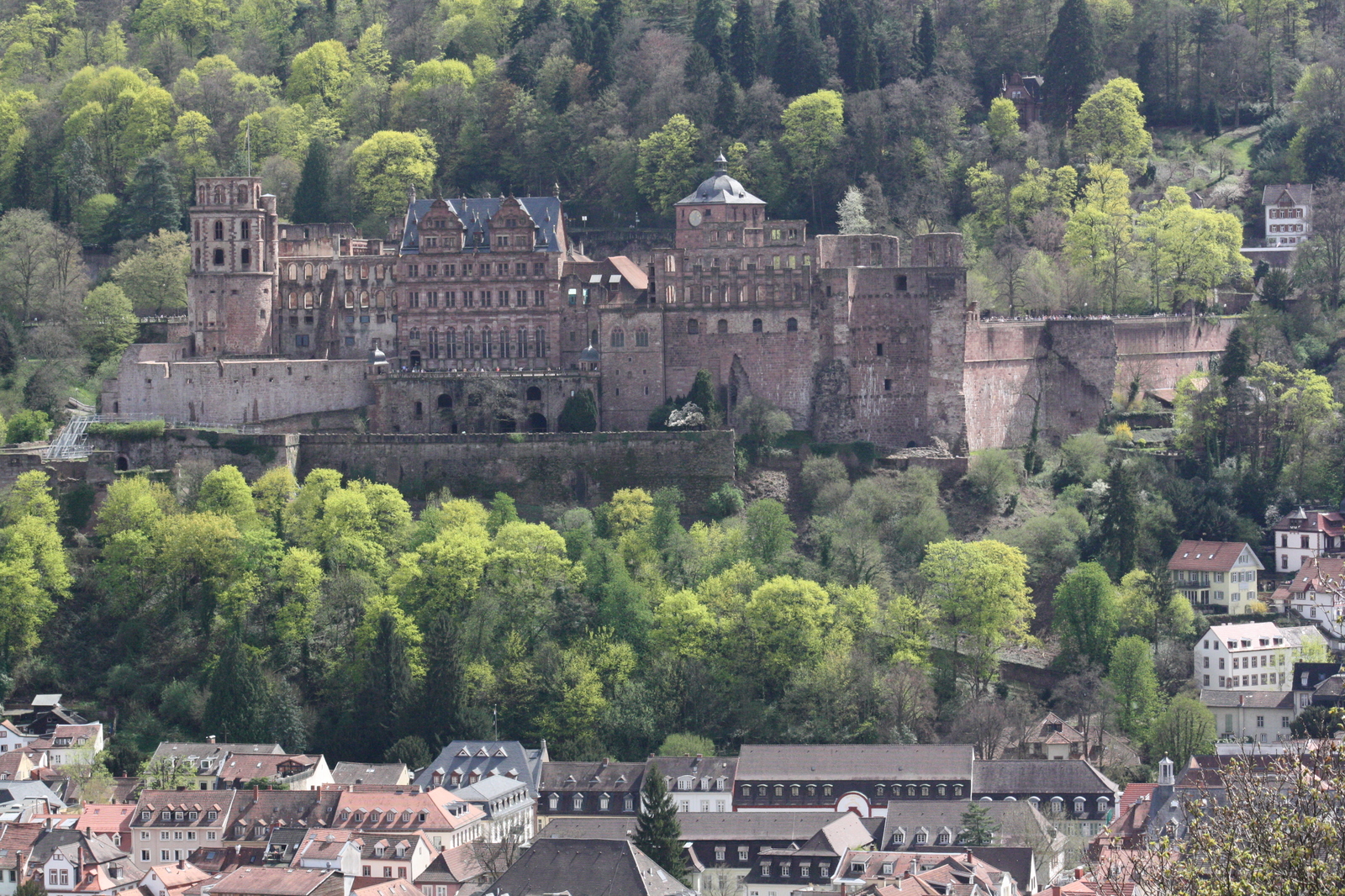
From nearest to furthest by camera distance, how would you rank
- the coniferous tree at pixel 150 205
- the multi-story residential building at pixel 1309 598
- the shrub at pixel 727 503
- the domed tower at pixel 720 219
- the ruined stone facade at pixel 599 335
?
the multi-story residential building at pixel 1309 598
the shrub at pixel 727 503
the ruined stone facade at pixel 599 335
the domed tower at pixel 720 219
the coniferous tree at pixel 150 205

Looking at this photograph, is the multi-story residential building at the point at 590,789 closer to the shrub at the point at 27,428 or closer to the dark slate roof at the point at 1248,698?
the dark slate roof at the point at 1248,698

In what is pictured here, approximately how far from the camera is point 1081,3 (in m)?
100

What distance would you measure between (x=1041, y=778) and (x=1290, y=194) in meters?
40.6

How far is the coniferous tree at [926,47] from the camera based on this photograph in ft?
323

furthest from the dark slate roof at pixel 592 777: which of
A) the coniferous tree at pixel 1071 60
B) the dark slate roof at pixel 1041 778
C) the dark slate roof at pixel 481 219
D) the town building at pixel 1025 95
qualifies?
the coniferous tree at pixel 1071 60

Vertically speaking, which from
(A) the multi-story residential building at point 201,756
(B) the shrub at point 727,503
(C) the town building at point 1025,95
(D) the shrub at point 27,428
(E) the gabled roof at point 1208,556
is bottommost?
(A) the multi-story residential building at point 201,756

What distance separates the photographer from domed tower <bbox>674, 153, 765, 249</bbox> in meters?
79.2

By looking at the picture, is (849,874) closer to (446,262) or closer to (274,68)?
(446,262)

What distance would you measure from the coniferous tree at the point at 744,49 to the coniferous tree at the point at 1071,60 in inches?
498

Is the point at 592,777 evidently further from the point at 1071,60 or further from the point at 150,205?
the point at 1071,60

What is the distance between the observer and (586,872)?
55719 millimetres

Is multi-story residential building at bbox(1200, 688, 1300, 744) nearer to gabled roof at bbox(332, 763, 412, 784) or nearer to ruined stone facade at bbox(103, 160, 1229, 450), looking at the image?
ruined stone facade at bbox(103, 160, 1229, 450)

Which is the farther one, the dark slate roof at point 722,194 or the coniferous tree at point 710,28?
the coniferous tree at point 710,28

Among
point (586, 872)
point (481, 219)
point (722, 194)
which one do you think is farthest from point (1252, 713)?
point (481, 219)
